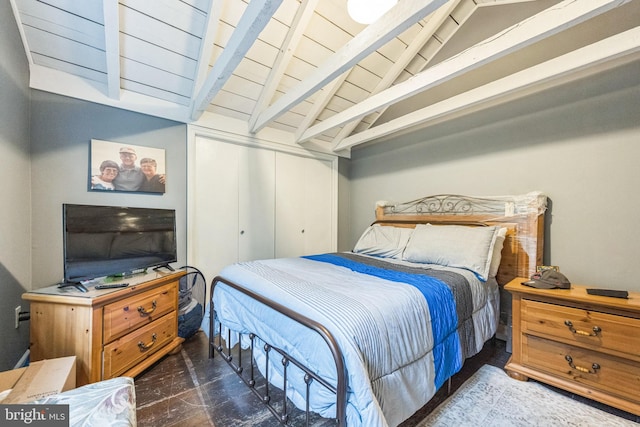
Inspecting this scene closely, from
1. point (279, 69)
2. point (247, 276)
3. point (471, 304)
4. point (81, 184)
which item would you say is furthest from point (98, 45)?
point (471, 304)

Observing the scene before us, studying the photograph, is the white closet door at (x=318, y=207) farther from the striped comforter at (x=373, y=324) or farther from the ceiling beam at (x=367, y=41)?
the striped comforter at (x=373, y=324)

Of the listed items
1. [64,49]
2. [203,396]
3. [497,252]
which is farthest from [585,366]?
[64,49]

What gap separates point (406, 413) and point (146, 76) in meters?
3.09

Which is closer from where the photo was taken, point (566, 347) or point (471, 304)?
point (566, 347)

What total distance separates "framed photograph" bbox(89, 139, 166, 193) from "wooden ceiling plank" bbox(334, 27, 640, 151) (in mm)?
2513

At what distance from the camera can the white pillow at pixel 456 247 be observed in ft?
6.82

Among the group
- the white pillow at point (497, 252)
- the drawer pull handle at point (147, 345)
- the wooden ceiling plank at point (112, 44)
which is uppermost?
the wooden ceiling plank at point (112, 44)

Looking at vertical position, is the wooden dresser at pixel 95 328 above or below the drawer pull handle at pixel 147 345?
above

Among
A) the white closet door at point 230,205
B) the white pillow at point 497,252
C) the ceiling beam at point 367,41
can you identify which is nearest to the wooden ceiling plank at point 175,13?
the ceiling beam at point 367,41

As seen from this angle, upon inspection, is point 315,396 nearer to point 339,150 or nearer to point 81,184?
point 81,184

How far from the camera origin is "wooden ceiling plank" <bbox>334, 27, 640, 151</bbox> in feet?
5.15

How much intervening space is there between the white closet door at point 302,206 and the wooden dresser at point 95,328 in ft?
5.90

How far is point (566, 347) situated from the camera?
1.65 metres

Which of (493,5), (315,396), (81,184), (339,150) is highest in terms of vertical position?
(493,5)
